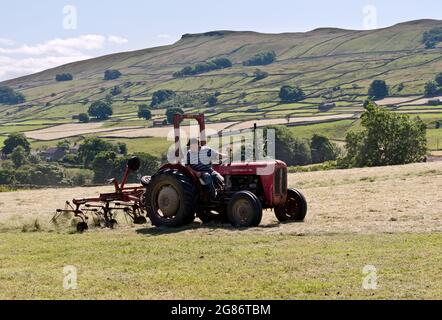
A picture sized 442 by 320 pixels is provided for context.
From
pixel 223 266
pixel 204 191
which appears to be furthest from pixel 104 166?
pixel 223 266

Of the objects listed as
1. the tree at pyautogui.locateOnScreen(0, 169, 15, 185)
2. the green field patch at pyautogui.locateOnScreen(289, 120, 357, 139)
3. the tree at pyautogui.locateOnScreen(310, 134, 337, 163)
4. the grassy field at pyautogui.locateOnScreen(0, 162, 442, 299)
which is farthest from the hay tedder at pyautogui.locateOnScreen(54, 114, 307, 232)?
the green field patch at pyautogui.locateOnScreen(289, 120, 357, 139)

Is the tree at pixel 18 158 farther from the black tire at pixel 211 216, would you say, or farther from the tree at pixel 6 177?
the black tire at pixel 211 216

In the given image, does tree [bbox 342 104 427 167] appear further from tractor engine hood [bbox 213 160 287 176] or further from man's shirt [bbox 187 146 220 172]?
man's shirt [bbox 187 146 220 172]

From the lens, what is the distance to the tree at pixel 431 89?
15538 cm

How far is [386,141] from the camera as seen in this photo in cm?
5997

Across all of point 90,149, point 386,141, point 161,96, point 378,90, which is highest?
point 161,96

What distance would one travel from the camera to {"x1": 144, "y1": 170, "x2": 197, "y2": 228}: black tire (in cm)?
1750

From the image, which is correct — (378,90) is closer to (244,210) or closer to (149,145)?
(149,145)

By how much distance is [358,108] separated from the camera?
14250 cm

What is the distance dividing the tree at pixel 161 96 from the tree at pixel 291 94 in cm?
3516

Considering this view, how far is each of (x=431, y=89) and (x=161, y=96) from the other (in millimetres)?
71092
